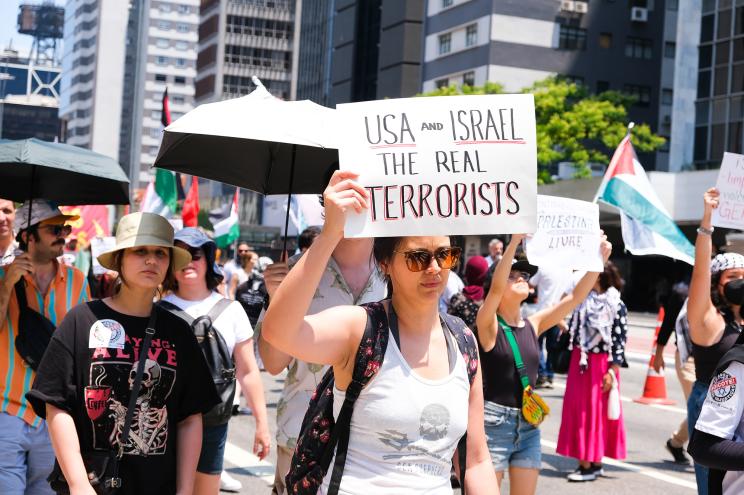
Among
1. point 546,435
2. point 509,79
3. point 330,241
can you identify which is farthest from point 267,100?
point 509,79

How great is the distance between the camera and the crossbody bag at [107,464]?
4141mm

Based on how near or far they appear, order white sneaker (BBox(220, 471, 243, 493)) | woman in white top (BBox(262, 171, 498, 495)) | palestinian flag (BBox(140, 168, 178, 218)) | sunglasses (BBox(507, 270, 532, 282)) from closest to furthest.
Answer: woman in white top (BBox(262, 171, 498, 495))
sunglasses (BBox(507, 270, 532, 282))
white sneaker (BBox(220, 471, 243, 493))
palestinian flag (BBox(140, 168, 178, 218))

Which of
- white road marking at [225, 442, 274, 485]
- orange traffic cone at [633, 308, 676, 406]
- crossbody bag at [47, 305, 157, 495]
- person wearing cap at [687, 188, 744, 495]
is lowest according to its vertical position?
white road marking at [225, 442, 274, 485]

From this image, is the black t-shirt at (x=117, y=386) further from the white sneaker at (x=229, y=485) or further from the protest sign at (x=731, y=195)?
the white sneaker at (x=229, y=485)

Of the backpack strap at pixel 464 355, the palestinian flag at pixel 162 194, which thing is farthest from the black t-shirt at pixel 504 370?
the palestinian flag at pixel 162 194

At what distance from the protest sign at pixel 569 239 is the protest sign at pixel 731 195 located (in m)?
0.98

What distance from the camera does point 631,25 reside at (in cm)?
6556

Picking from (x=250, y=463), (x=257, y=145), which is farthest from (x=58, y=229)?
(x=250, y=463)

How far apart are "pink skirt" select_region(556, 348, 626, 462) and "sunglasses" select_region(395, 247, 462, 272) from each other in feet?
21.5

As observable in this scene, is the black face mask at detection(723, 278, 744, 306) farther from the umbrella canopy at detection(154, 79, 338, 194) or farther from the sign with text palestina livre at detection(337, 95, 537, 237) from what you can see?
the umbrella canopy at detection(154, 79, 338, 194)

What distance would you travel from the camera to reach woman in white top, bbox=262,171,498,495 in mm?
3119

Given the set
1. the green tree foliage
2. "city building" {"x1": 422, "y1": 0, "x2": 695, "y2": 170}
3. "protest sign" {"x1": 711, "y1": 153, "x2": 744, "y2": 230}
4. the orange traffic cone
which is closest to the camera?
"protest sign" {"x1": 711, "y1": 153, "x2": 744, "y2": 230}

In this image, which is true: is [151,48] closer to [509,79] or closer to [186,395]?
[509,79]

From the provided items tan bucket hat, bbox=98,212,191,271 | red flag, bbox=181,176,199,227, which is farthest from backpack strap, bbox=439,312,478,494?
red flag, bbox=181,176,199,227
